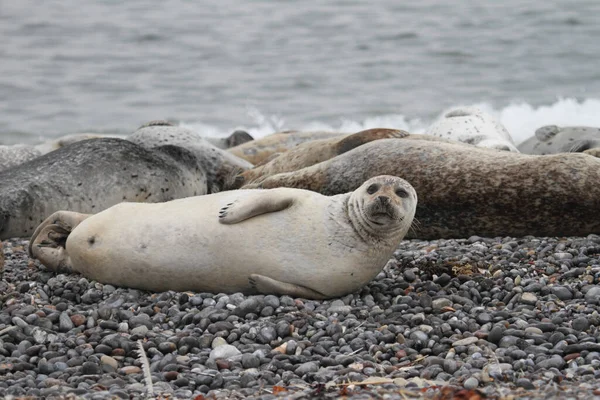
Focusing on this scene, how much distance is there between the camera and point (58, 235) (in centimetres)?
616

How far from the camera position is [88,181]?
7.74 metres

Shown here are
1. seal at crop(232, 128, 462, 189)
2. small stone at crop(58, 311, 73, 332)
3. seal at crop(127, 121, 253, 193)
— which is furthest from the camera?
seal at crop(127, 121, 253, 193)

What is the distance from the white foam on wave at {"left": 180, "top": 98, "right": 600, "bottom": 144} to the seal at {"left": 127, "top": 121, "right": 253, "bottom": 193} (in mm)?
7220

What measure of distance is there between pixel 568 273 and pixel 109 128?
12.9m

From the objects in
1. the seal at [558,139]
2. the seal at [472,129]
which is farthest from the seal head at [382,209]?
the seal at [558,139]

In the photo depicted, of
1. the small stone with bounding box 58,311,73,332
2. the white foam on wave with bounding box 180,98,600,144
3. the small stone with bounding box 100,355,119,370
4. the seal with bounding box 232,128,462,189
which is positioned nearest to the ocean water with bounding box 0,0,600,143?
the white foam on wave with bounding box 180,98,600,144

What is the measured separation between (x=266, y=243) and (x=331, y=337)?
0.82m

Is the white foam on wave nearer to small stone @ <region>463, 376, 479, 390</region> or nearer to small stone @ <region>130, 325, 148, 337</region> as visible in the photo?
small stone @ <region>130, 325, 148, 337</region>

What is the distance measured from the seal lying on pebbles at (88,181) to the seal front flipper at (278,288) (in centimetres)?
290

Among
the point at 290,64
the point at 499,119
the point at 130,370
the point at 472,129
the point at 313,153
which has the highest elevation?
the point at 130,370

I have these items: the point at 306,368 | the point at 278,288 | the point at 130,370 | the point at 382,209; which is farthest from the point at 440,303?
the point at 130,370

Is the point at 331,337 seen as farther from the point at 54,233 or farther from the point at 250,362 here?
the point at 54,233

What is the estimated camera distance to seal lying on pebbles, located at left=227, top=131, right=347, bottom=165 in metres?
10.6

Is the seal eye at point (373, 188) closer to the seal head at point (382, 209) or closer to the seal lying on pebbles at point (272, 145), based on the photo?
the seal head at point (382, 209)
